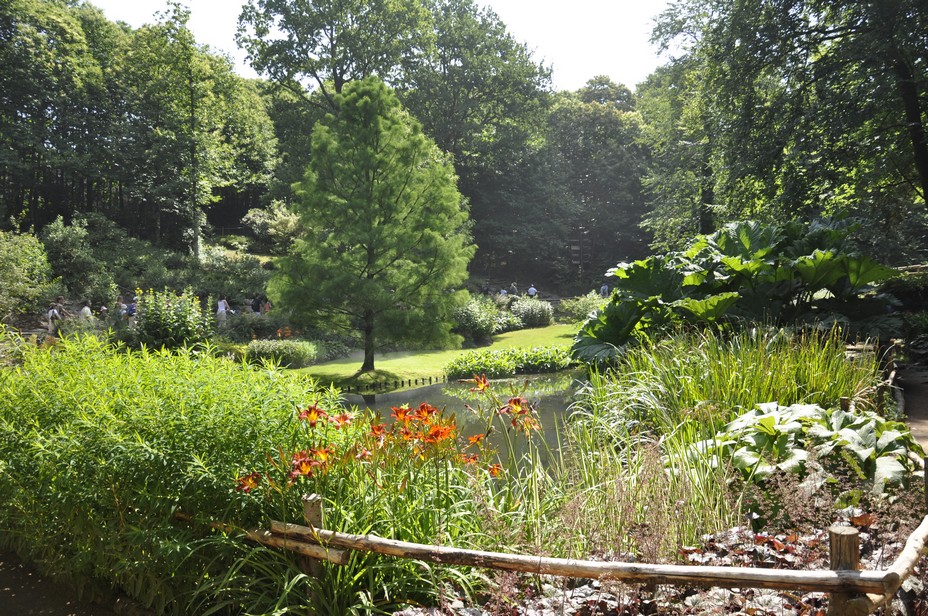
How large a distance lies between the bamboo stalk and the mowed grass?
29.9ft

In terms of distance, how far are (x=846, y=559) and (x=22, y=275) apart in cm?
1964

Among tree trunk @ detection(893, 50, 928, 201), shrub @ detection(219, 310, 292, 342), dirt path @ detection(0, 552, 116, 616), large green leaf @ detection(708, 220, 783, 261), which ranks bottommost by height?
dirt path @ detection(0, 552, 116, 616)

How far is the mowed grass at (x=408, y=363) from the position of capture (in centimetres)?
1306

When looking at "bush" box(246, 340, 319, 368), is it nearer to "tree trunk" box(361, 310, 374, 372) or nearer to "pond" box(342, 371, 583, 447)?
"tree trunk" box(361, 310, 374, 372)

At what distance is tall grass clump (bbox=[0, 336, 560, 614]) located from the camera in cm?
300

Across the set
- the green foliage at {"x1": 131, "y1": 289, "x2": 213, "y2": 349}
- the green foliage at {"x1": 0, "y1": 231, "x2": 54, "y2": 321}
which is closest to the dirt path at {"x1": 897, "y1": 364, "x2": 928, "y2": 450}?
the green foliage at {"x1": 131, "y1": 289, "x2": 213, "y2": 349}

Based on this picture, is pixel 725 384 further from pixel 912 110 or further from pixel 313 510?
pixel 912 110

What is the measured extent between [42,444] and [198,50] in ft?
87.1

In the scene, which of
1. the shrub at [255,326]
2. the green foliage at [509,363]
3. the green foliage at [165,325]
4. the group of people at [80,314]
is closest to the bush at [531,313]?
the green foliage at [509,363]

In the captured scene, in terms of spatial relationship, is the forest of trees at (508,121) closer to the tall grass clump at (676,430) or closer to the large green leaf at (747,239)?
the large green leaf at (747,239)

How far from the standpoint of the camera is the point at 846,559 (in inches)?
74.5

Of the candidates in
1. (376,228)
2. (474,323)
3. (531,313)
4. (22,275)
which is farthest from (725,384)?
(22,275)

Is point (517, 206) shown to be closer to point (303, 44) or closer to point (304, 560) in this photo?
point (303, 44)

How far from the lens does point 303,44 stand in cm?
2530
